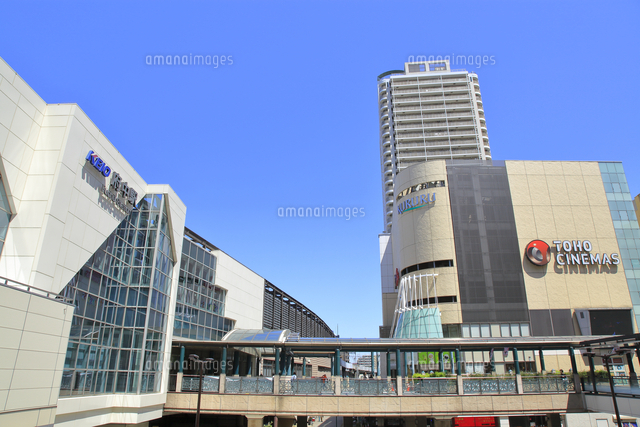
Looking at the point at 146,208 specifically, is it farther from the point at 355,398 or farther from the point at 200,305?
the point at 355,398

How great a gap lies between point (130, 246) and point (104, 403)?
8306mm

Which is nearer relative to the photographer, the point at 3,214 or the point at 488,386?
the point at 3,214

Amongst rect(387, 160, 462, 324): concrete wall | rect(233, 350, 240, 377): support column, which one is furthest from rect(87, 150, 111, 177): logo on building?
rect(387, 160, 462, 324): concrete wall

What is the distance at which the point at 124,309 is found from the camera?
899 inches

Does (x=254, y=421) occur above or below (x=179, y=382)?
below

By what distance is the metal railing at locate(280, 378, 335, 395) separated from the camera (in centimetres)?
2566

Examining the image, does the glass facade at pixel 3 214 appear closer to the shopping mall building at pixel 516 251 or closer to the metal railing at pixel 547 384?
the metal railing at pixel 547 384

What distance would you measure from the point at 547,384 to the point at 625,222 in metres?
33.6

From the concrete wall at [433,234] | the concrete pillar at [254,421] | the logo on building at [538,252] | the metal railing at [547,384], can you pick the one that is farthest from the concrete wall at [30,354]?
the logo on building at [538,252]

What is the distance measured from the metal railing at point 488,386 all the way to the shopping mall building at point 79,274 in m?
19.1

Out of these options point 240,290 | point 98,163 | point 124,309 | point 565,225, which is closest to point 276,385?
point 124,309

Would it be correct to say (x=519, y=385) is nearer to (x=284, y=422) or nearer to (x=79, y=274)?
(x=284, y=422)

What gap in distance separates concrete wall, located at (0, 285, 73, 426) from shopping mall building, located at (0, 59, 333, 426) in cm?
4

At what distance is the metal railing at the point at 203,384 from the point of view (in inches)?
1026
